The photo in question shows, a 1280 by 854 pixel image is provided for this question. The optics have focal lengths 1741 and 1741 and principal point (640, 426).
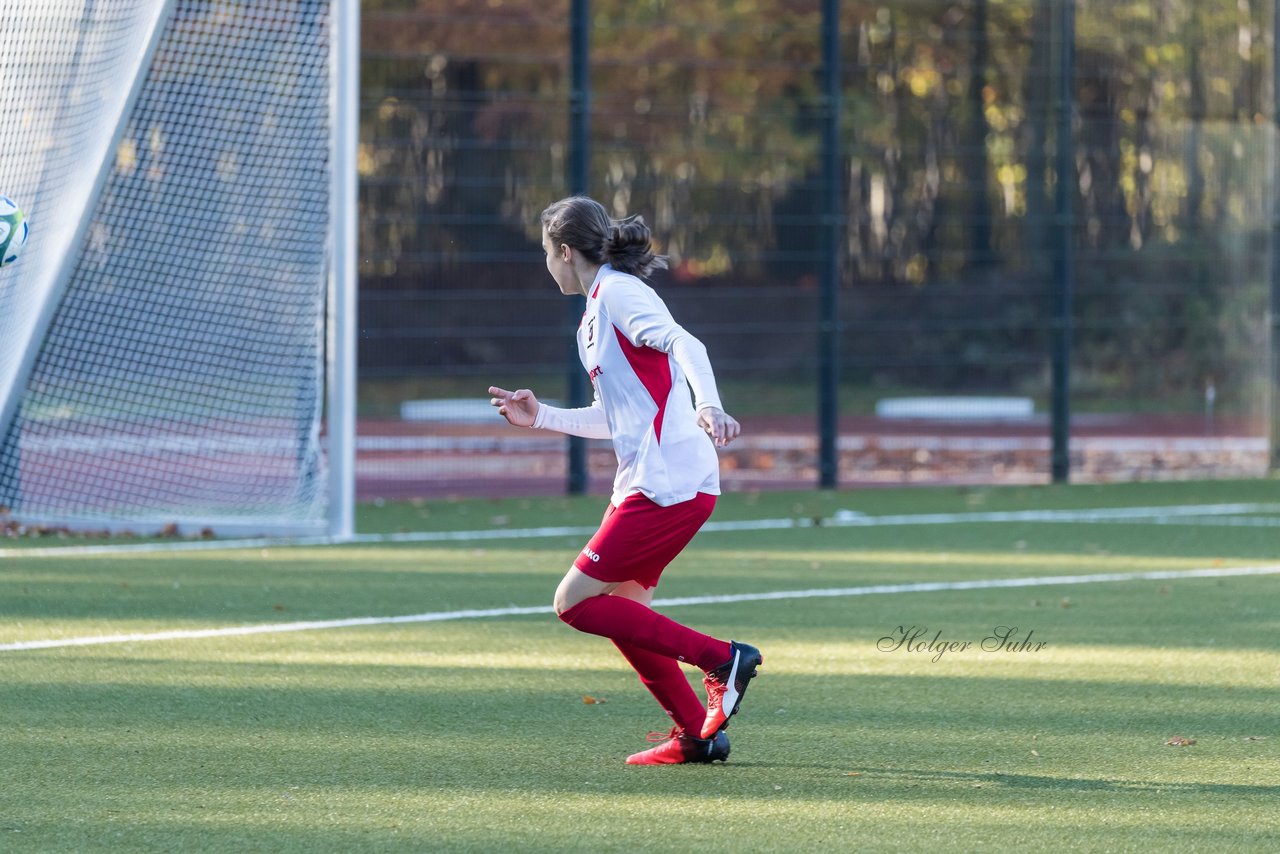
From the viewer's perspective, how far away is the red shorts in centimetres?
466

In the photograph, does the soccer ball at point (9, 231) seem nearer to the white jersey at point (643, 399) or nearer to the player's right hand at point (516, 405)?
the player's right hand at point (516, 405)

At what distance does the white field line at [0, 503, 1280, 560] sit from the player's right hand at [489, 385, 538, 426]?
4.71 metres

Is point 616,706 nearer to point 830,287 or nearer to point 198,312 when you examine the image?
point 198,312

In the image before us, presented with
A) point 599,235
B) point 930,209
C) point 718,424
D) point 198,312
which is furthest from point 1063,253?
point 718,424

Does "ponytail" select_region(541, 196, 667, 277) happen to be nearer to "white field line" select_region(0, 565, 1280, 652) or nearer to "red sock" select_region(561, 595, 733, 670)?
"red sock" select_region(561, 595, 733, 670)

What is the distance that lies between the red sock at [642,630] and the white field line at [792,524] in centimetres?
497

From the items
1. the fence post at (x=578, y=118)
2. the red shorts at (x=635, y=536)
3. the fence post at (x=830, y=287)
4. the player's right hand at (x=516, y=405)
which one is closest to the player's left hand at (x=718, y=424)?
the red shorts at (x=635, y=536)

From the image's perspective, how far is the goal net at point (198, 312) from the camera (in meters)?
9.95

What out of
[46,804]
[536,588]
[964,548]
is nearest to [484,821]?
[46,804]

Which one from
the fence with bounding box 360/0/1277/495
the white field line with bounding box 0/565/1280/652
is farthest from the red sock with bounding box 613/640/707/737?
the fence with bounding box 360/0/1277/495

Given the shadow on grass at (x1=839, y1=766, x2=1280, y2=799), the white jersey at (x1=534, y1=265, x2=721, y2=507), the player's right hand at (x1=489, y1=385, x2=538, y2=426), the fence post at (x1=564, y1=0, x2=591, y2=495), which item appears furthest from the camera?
the fence post at (x1=564, y1=0, x2=591, y2=495)

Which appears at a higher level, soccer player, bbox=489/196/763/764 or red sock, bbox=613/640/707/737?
soccer player, bbox=489/196/763/764

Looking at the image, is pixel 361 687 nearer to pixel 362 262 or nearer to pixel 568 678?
pixel 568 678

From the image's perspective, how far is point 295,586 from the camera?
803cm
